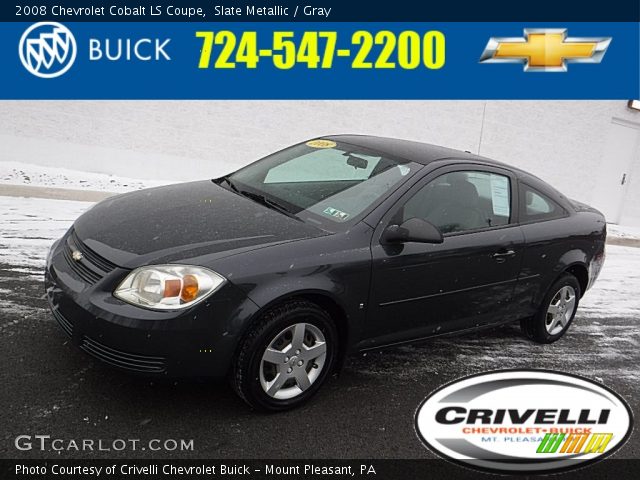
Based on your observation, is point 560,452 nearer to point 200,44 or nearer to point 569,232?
point 569,232

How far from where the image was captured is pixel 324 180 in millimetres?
4367

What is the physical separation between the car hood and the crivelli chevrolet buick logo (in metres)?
1.38

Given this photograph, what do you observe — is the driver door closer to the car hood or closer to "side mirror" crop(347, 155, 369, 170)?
"side mirror" crop(347, 155, 369, 170)

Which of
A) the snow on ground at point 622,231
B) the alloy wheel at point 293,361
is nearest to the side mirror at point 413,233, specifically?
the alloy wheel at point 293,361

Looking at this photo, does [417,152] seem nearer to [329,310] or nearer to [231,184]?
[231,184]

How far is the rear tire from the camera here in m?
5.02

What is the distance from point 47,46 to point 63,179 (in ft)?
6.54

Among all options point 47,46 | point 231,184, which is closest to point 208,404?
point 231,184

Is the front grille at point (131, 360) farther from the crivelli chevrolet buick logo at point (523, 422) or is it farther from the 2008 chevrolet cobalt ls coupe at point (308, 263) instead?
the crivelli chevrolet buick logo at point (523, 422)

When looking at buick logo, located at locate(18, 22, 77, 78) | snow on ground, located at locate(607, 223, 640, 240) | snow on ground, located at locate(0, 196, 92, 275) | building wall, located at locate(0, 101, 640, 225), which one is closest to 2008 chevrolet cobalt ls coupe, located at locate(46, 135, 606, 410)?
snow on ground, located at locate(0, 196, 92, 275)

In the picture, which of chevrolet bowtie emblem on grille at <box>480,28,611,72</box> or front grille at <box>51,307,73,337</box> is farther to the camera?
chevrolet bowtie emblem on grille at <box>480,28,611,72</box>
